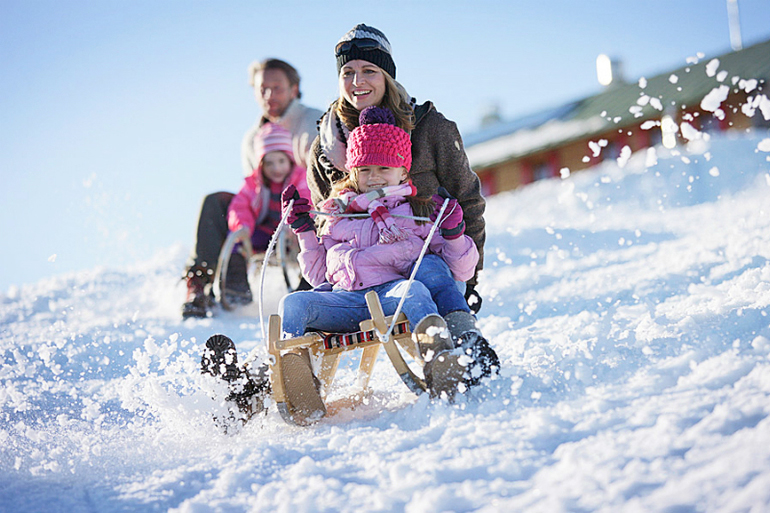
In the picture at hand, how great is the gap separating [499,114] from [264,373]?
934 inches

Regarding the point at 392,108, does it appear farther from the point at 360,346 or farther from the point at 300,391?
the point at 300,391

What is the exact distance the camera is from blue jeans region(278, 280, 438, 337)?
218 cm

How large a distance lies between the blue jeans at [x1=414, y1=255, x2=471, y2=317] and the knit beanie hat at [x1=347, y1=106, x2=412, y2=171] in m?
0.35

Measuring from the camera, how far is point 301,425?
85.0 inches

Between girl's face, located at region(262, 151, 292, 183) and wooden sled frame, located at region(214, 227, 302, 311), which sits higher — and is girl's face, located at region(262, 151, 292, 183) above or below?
above

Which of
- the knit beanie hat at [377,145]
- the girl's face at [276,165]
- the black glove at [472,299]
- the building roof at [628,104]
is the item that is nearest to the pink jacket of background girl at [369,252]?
the knit beanie hat at [377,145]

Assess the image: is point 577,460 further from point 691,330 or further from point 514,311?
point 514,311

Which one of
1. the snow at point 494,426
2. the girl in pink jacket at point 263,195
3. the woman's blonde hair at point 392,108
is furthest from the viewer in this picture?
the girl in pink jacket at point 263,195

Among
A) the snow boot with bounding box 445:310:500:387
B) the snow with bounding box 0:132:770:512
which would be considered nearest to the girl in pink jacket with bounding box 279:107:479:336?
the snow boot with bounding box 445:310:500:387

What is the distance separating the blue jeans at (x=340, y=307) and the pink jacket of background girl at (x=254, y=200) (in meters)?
2.78

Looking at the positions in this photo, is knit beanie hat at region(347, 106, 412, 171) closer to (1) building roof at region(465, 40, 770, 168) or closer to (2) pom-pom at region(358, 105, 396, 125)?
(2) pom-pom at region(358, 105, 396, 125)

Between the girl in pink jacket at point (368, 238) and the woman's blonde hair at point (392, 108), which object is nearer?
the girl in pink jacket at point (368, 238)

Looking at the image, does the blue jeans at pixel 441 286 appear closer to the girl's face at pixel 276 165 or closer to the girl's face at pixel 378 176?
the girl's face at pixel 378 176

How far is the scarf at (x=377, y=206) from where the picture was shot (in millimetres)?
2314
